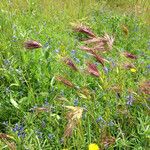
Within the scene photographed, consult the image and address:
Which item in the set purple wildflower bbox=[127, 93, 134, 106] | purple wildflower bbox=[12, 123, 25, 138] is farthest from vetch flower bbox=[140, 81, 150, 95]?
purple wildflower bbox=[12, 123, 25, 138]

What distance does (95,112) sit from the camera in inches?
86.5

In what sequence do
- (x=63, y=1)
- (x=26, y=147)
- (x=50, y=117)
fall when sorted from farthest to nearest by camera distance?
(x=63, y=1), (x=50, y=117), (x=26, y=147)

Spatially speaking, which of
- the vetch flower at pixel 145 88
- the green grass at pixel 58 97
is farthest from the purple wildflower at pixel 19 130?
the vetch flower at pixel 145 88

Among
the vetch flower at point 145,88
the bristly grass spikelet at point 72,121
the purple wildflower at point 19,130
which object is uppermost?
the bristly grass spikelet at point 72,121

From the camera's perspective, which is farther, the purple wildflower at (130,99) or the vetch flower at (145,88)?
the purple wildflower at (130,99)

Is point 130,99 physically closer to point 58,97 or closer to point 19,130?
point 58,97

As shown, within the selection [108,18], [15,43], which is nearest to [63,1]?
[108,18]

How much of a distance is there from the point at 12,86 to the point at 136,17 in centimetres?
A: 225

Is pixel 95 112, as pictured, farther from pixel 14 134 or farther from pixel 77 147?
pixel 14 134

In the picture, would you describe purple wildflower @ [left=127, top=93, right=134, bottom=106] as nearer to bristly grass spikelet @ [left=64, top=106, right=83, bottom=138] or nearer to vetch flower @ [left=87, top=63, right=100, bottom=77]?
vetch flower @ [left=87, top=63, right=100, bottom=77]

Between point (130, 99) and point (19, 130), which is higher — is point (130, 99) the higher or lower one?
the higher one

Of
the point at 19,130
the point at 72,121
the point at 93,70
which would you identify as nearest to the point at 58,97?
the point at 19,130

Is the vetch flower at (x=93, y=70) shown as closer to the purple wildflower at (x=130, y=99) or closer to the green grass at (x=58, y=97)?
the green grass at (x=58, y=97)

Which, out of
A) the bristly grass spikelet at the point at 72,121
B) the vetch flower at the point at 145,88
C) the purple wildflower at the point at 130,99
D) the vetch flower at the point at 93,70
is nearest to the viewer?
the bristly grass spikelet at the point at 72,121
